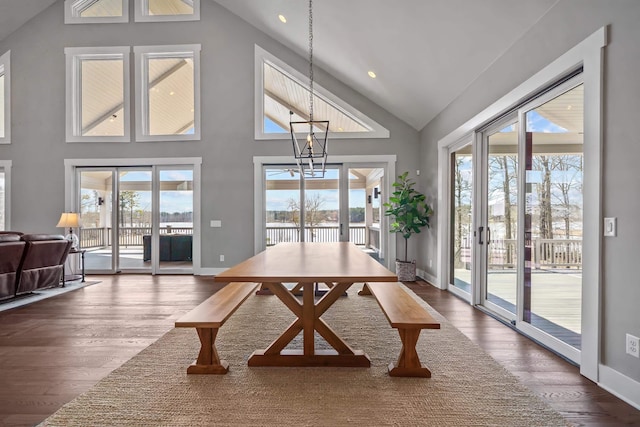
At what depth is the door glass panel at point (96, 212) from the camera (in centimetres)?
664

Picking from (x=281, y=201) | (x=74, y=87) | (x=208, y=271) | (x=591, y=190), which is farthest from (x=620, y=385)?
(x=74, y=87)

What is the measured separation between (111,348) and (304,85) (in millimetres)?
5191

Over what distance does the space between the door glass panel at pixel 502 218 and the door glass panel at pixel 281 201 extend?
3.42 meters

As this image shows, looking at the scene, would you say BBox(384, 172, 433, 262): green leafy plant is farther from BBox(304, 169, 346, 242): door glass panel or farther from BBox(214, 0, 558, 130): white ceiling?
BBox(214, 0, 558, 130): white ceiling

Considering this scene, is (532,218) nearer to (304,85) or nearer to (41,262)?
(304,85)

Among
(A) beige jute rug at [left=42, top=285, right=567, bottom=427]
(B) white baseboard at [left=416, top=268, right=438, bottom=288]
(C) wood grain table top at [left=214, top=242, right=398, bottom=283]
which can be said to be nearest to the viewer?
(A) beige jute rug at [left=42, top=285, right=567, bottom=427]

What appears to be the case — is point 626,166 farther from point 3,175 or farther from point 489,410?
point 3,175

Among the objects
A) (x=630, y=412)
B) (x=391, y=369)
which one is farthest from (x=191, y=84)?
(x=630, y=412)

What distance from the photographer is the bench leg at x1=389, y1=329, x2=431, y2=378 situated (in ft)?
7.33

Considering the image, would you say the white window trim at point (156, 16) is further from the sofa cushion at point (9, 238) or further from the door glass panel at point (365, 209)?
the sofa cushion at point (9, 238)

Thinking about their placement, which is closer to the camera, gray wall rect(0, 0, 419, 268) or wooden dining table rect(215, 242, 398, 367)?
wooden dining table rect(215, 242, 398, 367)

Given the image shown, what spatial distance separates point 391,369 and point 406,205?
148 inches

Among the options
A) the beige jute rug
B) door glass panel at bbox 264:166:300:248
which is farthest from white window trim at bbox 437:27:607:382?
door glass panel at bbox 264:166:300:248

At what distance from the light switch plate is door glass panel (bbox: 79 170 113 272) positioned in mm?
7256
